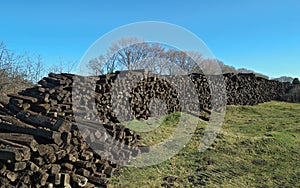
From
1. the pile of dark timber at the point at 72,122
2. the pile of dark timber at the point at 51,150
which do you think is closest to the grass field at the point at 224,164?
the pile of dark timber at the point at 51,150

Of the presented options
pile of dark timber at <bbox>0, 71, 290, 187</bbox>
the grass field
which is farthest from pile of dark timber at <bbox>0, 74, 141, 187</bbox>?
the grass field

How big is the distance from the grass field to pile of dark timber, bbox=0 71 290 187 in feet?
2.00

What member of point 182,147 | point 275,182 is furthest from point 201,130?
point 275,182

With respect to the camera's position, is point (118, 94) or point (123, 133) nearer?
point (123, 133)

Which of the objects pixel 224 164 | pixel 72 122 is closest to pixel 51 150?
pixel 72 122

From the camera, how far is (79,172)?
13.2ft

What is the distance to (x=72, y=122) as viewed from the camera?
4523 mm

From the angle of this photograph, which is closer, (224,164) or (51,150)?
(51,150)

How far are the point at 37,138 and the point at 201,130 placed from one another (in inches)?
196

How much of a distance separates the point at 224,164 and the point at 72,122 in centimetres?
307

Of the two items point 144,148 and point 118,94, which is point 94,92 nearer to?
point 118,94

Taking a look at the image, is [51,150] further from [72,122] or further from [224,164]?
[224,164]

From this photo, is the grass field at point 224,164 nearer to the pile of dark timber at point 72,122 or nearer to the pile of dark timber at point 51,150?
the pile of dark timber at point 51,150

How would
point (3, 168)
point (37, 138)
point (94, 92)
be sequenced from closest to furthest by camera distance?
point (3, 168), point (37, 138), point (94, 92)
